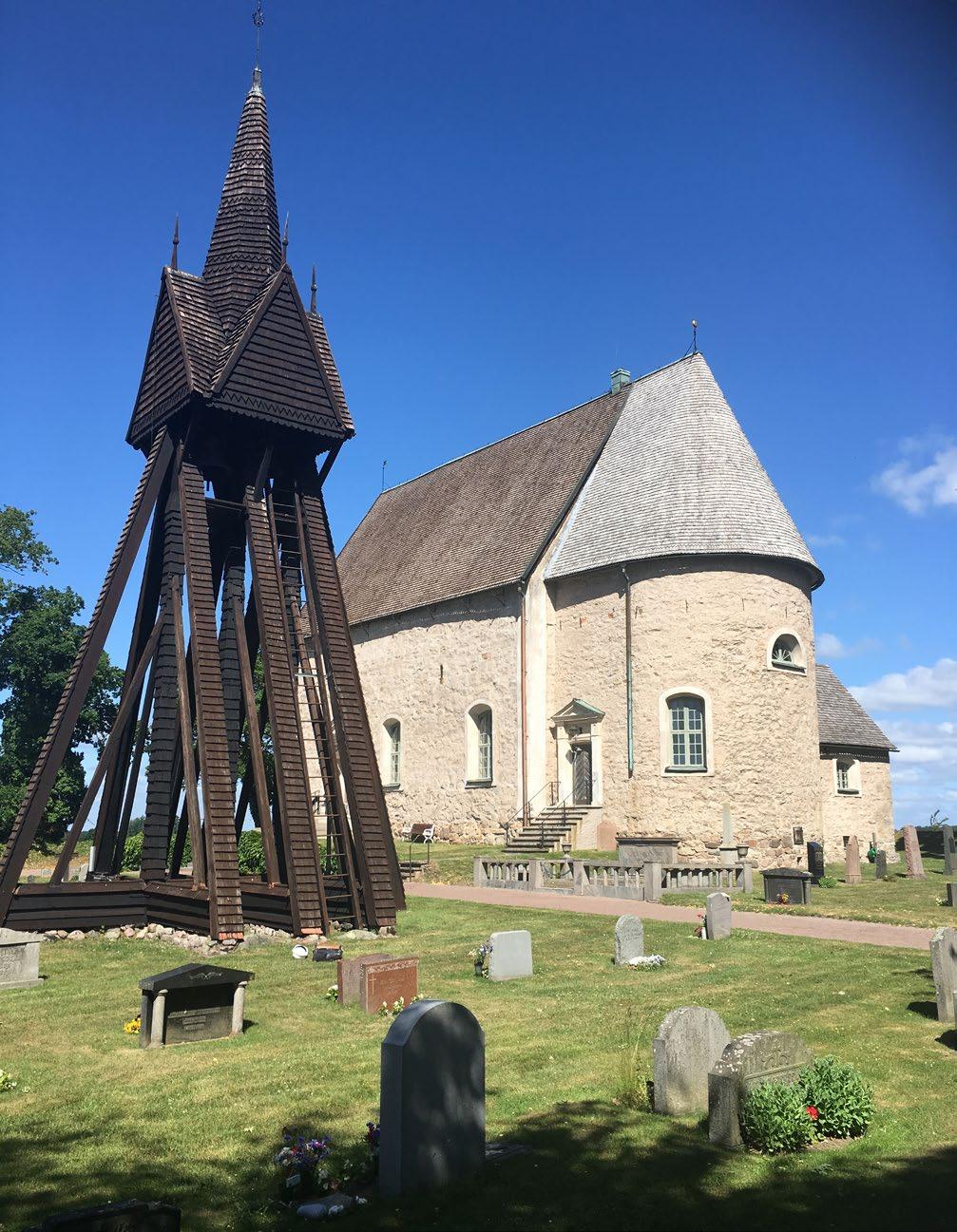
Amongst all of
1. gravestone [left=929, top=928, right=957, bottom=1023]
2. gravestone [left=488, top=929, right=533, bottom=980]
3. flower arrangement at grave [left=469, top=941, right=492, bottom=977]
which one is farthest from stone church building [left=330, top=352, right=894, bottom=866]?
gravestone [left=929, top=928, right=957, bottom=1023]

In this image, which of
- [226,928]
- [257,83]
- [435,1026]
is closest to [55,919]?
[226,928]

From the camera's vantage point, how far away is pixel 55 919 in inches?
651

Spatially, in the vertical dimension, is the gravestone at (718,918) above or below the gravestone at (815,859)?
below

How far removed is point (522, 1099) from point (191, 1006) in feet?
12.2

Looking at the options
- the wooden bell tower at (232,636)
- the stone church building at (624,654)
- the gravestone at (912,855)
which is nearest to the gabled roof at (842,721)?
the stone church building at (624,654)

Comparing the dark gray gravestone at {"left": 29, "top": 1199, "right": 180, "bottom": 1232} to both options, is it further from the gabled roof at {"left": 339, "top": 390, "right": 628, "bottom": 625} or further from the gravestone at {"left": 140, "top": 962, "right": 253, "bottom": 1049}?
the gabled roof at {"left": 339, "top": 390, "right": 628, "bottom": 625}

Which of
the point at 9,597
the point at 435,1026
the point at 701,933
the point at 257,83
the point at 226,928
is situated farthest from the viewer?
the point at 9,597

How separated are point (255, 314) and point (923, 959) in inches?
585

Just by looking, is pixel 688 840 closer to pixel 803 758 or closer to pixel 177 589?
pixel 803 758

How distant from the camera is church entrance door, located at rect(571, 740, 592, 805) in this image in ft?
102

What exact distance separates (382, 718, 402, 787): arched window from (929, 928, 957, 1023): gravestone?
1133 inches

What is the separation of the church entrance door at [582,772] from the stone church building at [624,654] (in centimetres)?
7

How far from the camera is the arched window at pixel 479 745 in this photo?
3391 cm

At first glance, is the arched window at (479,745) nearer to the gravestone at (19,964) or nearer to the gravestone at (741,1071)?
the gravestone at (19,964)
